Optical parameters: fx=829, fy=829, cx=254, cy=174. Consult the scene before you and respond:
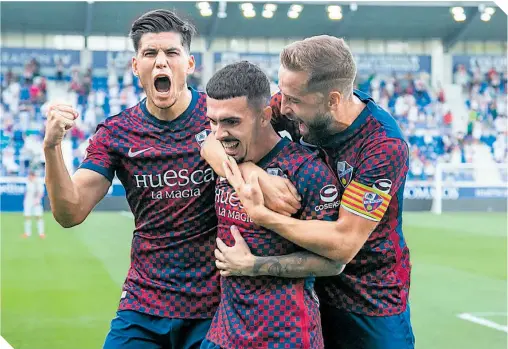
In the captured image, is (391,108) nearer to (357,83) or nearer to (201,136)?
(357,83)

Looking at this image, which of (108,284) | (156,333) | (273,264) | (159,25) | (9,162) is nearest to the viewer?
(273,264)

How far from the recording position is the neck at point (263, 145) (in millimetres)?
3672

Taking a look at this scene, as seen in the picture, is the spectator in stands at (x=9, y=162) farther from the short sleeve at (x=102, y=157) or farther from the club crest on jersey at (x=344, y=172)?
the club crest on jersey at (x=344, y=172)

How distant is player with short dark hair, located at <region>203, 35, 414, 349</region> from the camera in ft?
11.6

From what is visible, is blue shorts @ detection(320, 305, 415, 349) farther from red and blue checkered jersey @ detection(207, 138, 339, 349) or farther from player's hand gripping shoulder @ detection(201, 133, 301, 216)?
player's hand gripping shoulder @ detection(201, 133, 301, 216)

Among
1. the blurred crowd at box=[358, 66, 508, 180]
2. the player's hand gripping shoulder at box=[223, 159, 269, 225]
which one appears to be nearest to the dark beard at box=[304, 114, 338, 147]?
the player's hand gripping shoulder at box=[223, 159, 269, 225]

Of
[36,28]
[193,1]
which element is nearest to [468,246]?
[193,1]

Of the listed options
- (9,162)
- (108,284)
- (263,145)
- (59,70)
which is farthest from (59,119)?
(59,70)

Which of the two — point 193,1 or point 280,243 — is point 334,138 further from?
point 193,1

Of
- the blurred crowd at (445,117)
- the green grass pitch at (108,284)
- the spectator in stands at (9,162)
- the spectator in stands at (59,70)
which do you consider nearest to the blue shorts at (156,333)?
the green grass pitch at (108,284)

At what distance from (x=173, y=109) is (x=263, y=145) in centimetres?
79

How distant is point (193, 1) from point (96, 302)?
24.7 m

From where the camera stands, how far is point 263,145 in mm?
3678

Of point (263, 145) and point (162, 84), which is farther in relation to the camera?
point (162, 84)
